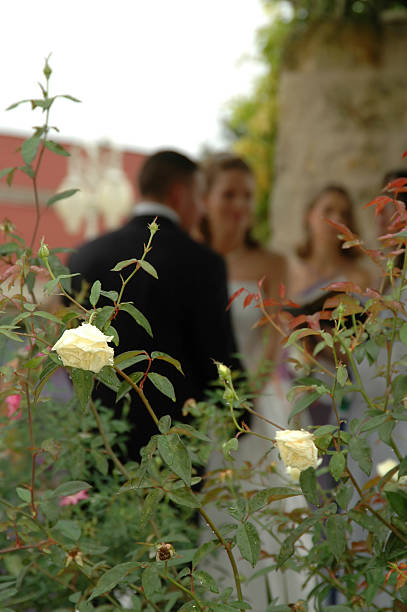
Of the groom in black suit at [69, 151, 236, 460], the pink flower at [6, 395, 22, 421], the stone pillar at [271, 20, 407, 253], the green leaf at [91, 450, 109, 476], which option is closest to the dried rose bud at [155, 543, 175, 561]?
the green leaf at [91, 450, 109, 476]

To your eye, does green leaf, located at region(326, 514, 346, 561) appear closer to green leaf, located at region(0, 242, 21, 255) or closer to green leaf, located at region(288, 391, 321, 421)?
Answer: green leaf, located at region(288, 391, 321, 421)

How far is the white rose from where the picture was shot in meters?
0.80

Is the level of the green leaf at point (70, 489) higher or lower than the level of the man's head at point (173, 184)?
lower

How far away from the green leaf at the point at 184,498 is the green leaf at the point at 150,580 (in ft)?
0.24

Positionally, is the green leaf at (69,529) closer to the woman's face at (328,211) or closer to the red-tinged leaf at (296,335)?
the red-tinged leaf at (296,335)

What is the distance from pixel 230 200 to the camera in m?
3.68

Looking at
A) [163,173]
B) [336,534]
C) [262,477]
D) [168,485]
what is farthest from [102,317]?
[163,173]

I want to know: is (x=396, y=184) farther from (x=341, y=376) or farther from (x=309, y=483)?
(x=309, y=483)

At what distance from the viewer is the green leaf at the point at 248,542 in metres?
0.77

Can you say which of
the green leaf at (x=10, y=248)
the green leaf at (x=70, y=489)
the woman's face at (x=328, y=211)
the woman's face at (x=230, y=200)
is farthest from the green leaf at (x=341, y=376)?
the woman's face at (x=328, y=211)

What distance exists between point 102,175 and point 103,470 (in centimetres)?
1106

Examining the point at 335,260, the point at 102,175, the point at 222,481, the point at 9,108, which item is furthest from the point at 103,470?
the point at 102,175

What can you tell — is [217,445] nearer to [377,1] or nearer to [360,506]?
[360,506]

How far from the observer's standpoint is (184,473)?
744mm
